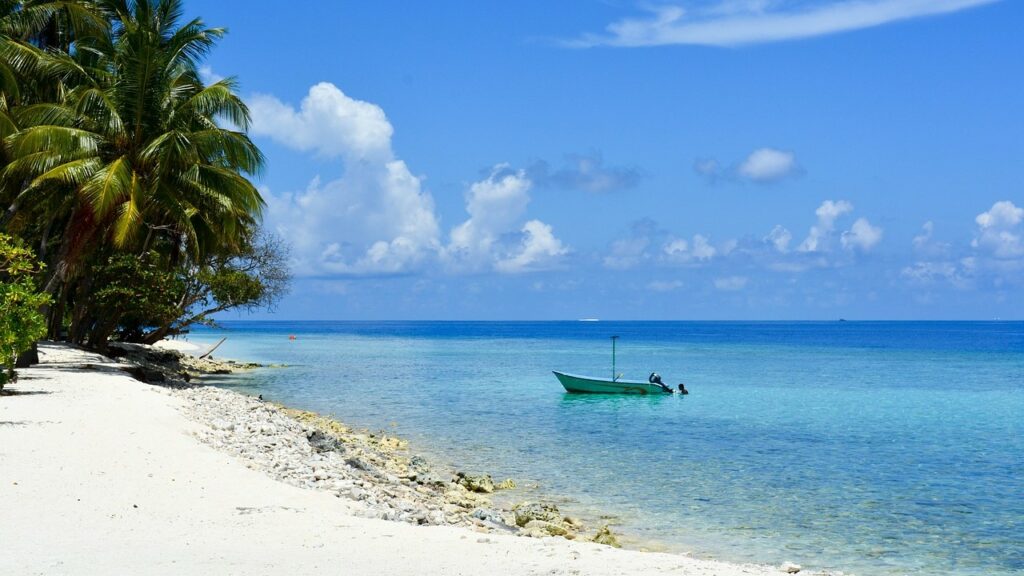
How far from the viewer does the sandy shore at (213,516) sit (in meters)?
7.10

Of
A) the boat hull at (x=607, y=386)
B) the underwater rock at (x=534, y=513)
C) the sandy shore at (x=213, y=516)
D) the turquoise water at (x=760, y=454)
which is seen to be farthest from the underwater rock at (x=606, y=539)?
the boat hull at (x=607, y=386)

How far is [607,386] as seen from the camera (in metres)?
36.2

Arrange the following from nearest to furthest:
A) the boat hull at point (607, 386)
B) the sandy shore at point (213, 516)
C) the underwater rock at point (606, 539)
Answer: the sandy shore at point (213, 516) < the underwater rock at point (606, 539) < the boat hull at point (607, 386)

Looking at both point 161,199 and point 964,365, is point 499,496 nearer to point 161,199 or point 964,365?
point 161,199

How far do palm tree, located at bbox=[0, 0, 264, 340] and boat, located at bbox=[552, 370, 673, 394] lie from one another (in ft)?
52.2

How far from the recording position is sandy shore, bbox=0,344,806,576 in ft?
23.3

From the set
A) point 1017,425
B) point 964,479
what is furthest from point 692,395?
point 964,479

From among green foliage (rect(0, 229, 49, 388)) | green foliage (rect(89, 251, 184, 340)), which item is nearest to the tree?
green foliage (rect(89, 251, 184, 340))

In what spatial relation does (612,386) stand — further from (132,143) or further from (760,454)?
(132,143)

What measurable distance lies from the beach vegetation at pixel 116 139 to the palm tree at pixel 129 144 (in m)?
0.04

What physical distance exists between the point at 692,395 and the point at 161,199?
23.2m

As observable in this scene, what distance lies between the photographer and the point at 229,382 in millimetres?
37531

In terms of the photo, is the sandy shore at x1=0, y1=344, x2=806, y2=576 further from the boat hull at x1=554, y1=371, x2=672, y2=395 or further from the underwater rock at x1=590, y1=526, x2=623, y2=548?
the boat hull at x1=554, y1=371, x2=672, y2=395

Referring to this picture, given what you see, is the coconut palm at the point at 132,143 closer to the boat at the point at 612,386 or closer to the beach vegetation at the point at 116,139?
the beach vegetation at the point at 116,139
